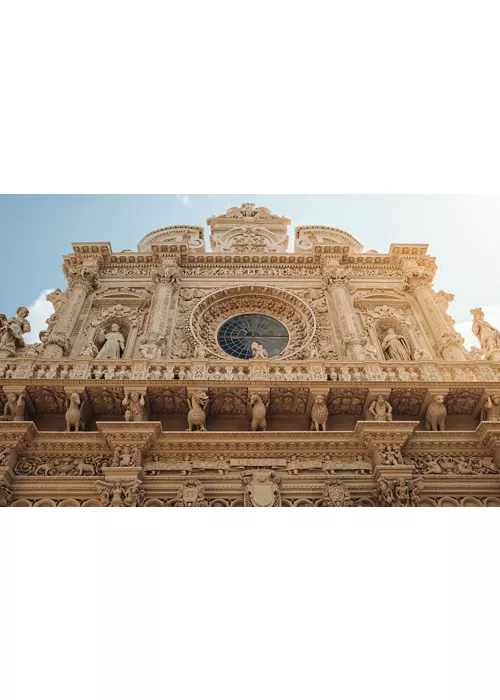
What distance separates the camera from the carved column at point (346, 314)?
39.6 ft

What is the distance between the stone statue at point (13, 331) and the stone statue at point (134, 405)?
3485 mm

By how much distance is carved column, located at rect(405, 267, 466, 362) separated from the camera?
12109 mm

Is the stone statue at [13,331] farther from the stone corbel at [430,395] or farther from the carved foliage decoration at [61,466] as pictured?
the stone corbel at [430,395]

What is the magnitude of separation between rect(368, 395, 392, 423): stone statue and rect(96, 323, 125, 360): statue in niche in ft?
19.8

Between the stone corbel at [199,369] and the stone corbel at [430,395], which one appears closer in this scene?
the stone corbel at [430,395]

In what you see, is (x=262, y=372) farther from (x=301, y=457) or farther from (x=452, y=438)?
(x=452, y=438)

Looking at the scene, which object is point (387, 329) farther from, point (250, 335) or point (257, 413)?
point (257, 413)

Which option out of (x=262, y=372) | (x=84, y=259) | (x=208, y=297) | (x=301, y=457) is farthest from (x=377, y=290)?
(x=84, y=259)

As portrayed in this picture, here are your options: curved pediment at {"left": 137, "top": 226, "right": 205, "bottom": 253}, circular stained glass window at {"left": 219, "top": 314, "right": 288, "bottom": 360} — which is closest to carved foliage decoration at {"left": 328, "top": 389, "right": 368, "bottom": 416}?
circular stained glass window at {"left": 219, "top": 314, "right": 288, "bottom": 360}

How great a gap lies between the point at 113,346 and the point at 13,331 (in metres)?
2.20

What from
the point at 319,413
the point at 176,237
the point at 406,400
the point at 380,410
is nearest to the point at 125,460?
the point at 319,413

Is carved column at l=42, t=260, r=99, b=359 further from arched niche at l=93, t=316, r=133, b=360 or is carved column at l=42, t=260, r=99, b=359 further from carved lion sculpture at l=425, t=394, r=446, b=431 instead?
carved lion sculpture at l=425, t=394, r=446, b=431

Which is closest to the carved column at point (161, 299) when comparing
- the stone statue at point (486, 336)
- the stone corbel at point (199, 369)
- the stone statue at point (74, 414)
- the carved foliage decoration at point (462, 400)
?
the stone corbel at point (199, 369)

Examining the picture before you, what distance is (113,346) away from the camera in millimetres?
12656
